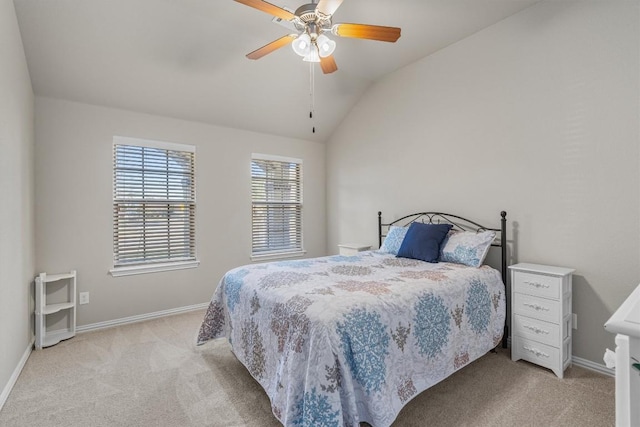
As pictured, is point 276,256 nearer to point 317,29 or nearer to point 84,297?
point 84,297

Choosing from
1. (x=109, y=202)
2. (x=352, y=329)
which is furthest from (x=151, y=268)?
(x=352, y=329)

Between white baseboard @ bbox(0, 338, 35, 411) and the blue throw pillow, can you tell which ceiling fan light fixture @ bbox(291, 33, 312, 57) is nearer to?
the blue throw pillow

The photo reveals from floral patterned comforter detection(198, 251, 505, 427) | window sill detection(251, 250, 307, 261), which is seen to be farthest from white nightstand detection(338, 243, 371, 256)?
floral patterned comforter detection(198, 251, 505, 427)

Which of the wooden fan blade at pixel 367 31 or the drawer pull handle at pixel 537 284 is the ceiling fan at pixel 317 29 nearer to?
the wooden fan blade at pixel 367 31

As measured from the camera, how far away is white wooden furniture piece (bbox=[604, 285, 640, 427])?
0.76 m

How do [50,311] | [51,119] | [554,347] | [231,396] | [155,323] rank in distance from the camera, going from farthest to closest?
[155,323]
[51,119]
[50,311]
[554,347]
[231,396]

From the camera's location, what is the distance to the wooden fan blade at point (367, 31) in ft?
6.88

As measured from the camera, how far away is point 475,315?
229 centimetres

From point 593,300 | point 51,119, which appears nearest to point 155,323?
point 51,119

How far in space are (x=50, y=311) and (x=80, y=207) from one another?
40.6 inches

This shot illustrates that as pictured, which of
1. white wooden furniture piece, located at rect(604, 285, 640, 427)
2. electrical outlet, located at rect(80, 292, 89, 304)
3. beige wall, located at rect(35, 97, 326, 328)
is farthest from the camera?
electrical outlet, located at rect(80, 292, 89, 304)

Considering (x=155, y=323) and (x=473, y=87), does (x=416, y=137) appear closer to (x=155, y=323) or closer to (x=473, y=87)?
(x=473, y=87)

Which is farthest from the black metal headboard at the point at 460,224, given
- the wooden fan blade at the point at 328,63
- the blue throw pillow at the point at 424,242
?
the wooden fan blade at the point at 328,63

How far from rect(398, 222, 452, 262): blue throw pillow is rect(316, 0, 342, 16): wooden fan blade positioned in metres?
2.04
